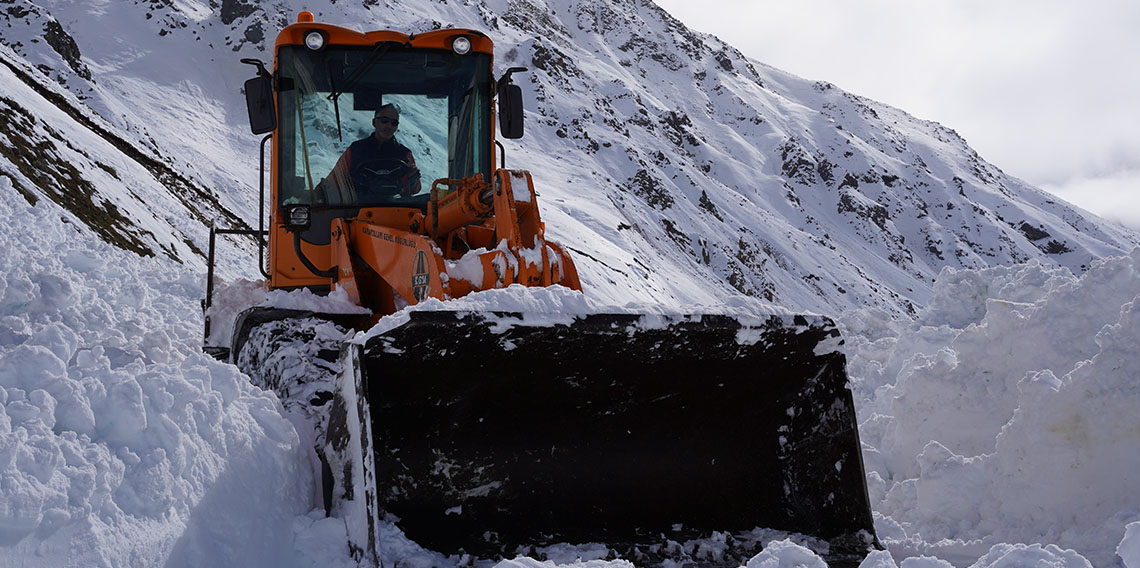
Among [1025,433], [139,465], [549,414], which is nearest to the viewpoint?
[139,465]

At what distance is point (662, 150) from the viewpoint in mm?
67125

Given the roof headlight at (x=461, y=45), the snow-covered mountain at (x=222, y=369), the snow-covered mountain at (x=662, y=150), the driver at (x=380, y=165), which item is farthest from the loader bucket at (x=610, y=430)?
the snow-covered mountain at (x=662, y=150)

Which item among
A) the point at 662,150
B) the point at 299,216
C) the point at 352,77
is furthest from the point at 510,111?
the point at 662,150

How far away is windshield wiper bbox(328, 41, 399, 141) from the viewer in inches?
200

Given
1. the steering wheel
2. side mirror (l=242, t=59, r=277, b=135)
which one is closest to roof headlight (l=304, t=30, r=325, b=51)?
side mirror (l=242, t=59, r=277, b=135)

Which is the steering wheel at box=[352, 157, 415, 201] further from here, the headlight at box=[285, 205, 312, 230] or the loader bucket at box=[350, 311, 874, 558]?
the loader bucket at box=[350, 311, 874, 558]

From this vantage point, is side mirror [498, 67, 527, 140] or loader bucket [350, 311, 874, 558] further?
side mirror [498, 67, 527, 140]

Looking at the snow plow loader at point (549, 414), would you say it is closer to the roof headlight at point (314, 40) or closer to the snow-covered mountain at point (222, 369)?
the snow-covered mountain at point (222, 369)

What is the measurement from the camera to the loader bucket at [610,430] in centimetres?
295

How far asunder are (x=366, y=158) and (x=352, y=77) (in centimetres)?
45

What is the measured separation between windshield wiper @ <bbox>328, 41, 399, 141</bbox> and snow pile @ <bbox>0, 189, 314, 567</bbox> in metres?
2.02

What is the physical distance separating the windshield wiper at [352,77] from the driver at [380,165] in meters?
0.15

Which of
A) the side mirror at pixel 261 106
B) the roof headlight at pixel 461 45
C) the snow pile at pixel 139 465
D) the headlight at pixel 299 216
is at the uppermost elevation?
the roof headlight at pixel 461 45

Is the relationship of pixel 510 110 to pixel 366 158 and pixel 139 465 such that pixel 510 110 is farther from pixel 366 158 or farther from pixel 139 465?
pixel 139 465
